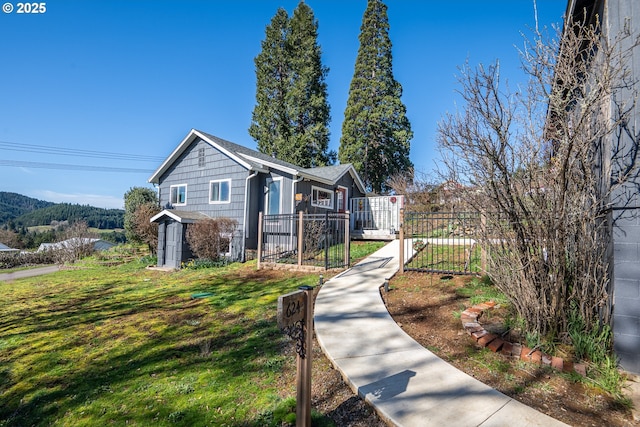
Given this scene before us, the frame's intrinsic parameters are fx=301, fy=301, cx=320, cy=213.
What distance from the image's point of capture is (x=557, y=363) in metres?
3.03

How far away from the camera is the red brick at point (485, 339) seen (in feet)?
11.6

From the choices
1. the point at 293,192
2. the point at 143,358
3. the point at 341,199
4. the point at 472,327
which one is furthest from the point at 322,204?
the point at 143,358

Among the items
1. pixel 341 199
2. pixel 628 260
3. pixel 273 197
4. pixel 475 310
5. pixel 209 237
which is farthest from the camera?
Answer: pixel 341 199

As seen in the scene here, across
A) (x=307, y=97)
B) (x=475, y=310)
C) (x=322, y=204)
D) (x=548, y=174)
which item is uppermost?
(x=307, y=97)

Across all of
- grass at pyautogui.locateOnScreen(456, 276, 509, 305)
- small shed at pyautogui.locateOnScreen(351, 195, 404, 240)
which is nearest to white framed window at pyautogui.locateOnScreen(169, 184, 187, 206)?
small shed at pyautogui.locateOnScreen(351, 195, 404, 240)

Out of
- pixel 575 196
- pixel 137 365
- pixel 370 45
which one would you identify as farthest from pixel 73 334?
pixel 370 45

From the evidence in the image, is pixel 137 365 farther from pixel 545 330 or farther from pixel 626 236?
pixel 626 236

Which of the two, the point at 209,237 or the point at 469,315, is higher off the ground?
the point at 209,237

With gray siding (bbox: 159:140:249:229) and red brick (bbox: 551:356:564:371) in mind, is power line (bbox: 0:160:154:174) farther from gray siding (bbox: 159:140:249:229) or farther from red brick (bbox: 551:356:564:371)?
red brick (bbox: 551:356:564:371)

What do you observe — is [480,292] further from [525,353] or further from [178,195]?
[178,195]

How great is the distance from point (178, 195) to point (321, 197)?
7137 millimetres

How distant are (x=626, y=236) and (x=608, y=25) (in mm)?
2270

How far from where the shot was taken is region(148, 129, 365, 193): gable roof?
1250 centimetres

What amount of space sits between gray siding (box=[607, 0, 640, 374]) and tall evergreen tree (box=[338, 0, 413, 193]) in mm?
20918
